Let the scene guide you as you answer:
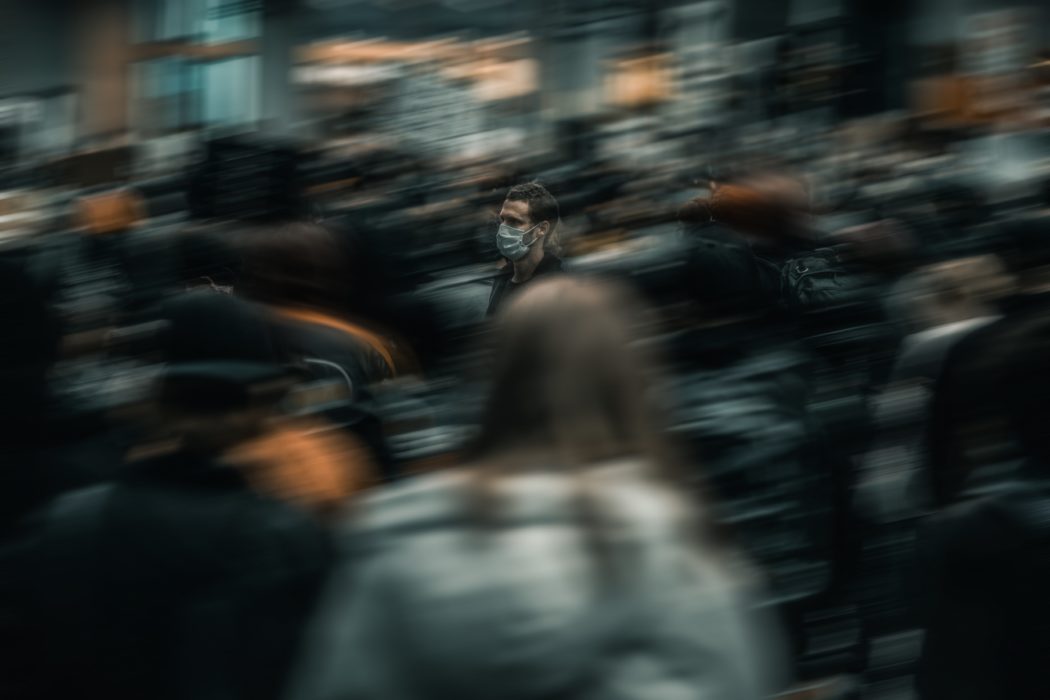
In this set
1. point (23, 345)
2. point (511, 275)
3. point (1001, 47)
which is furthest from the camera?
point (511, 275)

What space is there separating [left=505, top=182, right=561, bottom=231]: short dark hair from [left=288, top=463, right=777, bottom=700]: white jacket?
2.21 meters

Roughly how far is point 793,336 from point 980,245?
1.76 ft

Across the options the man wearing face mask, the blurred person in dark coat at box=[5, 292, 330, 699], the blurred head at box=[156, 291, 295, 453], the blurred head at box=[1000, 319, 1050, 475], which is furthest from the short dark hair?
the blurred person in dark coat at box=[5, 292, 330, 699]

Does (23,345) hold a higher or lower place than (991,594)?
higher

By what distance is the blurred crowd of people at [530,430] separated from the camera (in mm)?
1939

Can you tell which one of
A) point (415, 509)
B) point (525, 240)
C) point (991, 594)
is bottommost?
point (991, 594)

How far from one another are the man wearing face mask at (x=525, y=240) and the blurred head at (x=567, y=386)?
224cm

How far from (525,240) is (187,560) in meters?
2.71

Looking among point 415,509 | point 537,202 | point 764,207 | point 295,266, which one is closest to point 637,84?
point 764,207

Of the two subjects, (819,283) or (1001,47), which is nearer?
(819,283)

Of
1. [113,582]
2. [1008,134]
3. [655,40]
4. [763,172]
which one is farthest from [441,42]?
[113,582]

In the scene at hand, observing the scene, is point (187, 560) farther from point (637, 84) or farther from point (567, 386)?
point (637, 84)

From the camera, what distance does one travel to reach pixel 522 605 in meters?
1.87

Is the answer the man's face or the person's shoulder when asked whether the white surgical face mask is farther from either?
the person's shoulder
